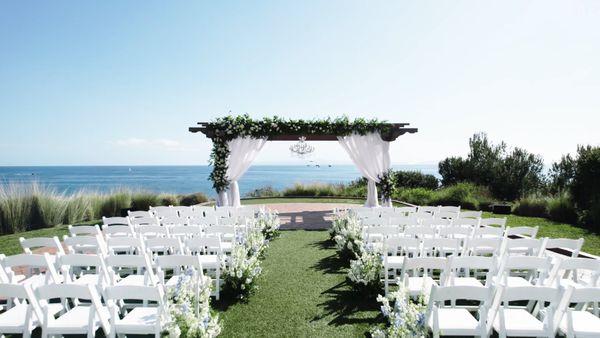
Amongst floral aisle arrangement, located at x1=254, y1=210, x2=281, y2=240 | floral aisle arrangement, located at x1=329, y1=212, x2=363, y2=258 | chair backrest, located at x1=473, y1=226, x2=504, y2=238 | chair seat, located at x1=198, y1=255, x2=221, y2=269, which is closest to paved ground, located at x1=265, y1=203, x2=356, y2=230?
floral aisle arrangement, located at x1=254, y1=210, x2=281, y2=240

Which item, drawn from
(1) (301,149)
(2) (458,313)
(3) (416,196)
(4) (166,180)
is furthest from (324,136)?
(4) (166,180)

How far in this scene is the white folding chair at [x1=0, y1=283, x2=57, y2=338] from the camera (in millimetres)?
2902

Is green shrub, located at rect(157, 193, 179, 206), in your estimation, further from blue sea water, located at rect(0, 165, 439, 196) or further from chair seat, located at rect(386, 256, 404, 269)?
chair seat, located at rect(386, 256, 404, 269)

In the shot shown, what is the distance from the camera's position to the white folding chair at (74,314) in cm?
279

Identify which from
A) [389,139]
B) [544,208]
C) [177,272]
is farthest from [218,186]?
[544,208]

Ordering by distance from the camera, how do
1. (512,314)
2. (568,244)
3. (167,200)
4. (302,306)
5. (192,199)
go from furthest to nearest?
(192,199)
(167,200)
(302,306)
(568,244)
(512,314)

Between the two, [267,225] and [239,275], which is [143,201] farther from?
[239,275]

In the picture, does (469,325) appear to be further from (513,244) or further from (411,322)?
(513,244)

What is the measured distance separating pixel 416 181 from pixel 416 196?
13.9 ft

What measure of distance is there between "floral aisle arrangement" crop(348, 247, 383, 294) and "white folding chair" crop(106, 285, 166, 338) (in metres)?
2.73

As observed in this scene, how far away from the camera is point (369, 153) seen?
480 inches

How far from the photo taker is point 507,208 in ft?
40.8

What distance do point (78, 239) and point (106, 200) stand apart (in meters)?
8.93

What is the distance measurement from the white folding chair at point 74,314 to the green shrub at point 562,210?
41.8 ft
